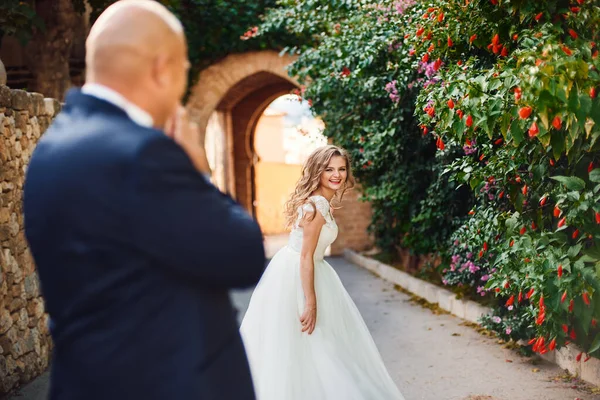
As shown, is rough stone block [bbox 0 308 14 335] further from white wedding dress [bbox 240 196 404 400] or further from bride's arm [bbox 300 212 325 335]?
bride's arm [bbox 300 212 325 335]

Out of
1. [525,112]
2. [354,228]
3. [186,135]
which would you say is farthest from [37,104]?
[354,228]

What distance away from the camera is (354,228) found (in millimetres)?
14336

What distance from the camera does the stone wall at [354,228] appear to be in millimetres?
14281

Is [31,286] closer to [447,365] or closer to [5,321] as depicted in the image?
[5,321]

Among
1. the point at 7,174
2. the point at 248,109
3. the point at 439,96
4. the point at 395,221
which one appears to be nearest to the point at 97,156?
the point at 439,96

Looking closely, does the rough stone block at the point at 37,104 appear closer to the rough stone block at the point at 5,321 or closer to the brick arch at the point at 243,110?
the rough stone block at the point at 5,321

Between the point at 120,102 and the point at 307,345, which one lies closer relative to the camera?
the point at 120,102

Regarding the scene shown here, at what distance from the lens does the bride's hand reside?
3811mm

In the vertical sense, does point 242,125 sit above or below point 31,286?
above

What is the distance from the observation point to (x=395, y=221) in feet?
35.7

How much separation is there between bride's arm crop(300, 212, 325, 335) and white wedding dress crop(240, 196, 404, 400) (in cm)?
7

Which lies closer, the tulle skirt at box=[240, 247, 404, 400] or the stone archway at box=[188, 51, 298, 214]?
the tulle skirt at box=[240, 247, 404, 400]

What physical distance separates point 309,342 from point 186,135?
250cm

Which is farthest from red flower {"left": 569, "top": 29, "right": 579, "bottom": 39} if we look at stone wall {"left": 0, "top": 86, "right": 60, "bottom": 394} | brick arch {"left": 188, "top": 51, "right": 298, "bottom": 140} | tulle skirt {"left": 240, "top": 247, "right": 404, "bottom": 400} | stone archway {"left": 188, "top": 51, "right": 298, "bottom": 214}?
stone archway {"left": 188, "top": 51, "right": 298, "bottom": 214}
